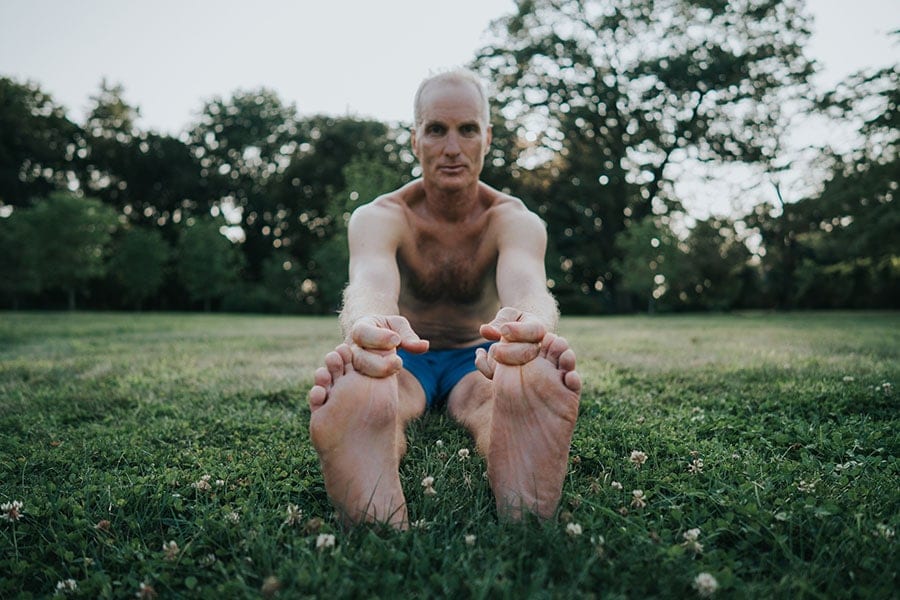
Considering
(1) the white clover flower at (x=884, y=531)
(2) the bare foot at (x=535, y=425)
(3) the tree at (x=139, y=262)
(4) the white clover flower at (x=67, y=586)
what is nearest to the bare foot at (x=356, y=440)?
(2) the bare foot at (x=535, y=425)

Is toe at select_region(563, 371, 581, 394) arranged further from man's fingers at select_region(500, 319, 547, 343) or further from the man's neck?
the man's neck

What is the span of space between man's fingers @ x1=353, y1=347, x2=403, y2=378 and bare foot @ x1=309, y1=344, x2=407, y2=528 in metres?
0.02

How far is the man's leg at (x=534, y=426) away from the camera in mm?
1624

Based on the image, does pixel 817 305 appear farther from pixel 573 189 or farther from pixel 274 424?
pixel 274 424

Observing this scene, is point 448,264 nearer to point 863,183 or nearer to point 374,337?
point 374,337

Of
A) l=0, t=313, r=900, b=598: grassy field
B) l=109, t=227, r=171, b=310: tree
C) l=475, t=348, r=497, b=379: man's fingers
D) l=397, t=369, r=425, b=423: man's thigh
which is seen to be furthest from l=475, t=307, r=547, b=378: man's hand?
l=109, t=227, r=171, b=310: tree

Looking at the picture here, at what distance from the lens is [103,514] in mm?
1695

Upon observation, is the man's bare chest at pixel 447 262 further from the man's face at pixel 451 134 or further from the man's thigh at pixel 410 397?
the man's thigh at pixel 410 397

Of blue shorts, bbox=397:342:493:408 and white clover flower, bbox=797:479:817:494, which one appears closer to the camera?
white clover flower, bbox=797:479:817:494

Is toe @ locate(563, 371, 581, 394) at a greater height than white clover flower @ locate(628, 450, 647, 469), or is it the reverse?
toe @ locate(563, 371, 581, 394)

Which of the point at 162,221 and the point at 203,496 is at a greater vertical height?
the point at 162,221

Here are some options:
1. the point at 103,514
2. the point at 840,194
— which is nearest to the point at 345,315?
the point at 103,514

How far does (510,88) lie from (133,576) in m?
25.8

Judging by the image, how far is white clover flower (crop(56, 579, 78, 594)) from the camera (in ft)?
4.34
